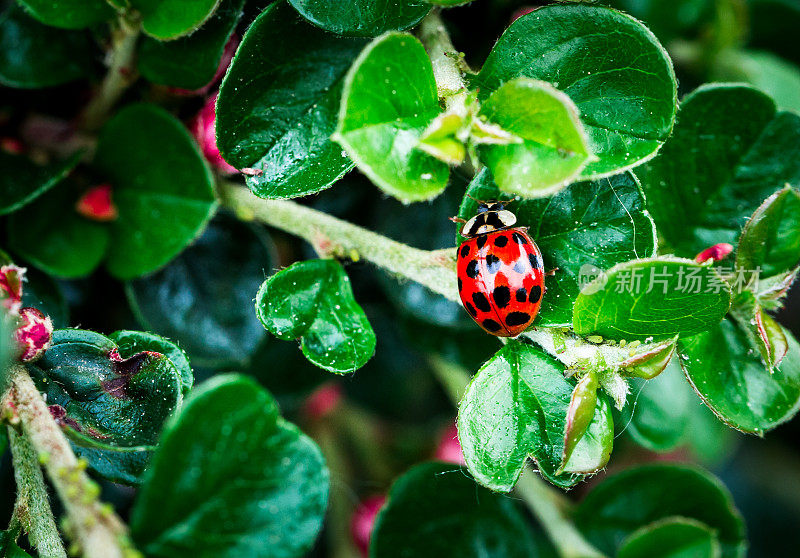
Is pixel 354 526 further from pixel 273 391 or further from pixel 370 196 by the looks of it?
pixel 370 196

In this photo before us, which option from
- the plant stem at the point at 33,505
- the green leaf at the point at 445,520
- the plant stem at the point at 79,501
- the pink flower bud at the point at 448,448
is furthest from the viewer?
the pink flower bud at the point at 448,448

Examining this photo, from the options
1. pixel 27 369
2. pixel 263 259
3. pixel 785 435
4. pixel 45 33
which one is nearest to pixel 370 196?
pixel 263 259

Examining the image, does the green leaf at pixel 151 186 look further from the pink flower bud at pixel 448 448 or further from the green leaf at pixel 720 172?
the pink flower bud at pixel 448 448

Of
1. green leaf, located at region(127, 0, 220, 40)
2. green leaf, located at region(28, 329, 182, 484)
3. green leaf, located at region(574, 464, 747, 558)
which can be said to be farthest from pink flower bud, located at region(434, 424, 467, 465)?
green leaf, located at region(127, 0, 220, 40)

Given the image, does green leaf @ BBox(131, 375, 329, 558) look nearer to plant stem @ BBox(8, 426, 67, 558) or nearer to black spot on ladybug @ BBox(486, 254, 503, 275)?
plant stem @ BBox(8, 426, 67, 558)

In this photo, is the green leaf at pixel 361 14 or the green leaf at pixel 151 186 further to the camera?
the green leaf at pixel 151 186

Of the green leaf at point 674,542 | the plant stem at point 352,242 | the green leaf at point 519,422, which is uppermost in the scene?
the plant stem at point 352,242

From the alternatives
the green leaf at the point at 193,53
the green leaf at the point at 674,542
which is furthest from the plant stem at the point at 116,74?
the green leaf at the point at 674,542
